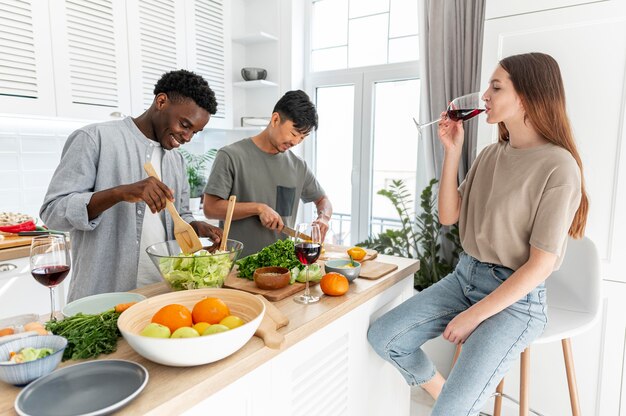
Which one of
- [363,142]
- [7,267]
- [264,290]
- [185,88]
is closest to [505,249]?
[264,290]

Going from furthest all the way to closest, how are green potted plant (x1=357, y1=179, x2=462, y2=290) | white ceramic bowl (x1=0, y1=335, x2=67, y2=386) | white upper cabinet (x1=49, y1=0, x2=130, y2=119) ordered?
green potted plant (x1=357, y1=179, x2=462, y2=290) → white upper cabinet (x1=49, y1=0, x2=130, y2=119) → white ceramic bowl (x1=0, y1=335, x2=67, y2=386)

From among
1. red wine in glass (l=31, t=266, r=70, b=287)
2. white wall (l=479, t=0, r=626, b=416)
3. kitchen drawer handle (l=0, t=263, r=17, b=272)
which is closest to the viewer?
red wine in glass (l=31, t=266, r=70, b=287)

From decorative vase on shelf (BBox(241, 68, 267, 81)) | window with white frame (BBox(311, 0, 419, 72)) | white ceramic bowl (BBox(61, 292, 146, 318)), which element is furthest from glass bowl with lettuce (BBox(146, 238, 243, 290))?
decorative vase on shelf (BBox(241, 68, 267, 81))

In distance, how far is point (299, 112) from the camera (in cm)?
202

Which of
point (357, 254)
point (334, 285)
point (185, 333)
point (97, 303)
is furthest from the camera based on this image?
point (357, 254)

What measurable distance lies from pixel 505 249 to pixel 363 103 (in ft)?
7.45

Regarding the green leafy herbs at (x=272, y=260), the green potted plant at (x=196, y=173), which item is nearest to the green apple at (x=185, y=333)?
the green leafy herbs at (x=272, y=260)

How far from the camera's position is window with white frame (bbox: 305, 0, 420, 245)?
3346mm

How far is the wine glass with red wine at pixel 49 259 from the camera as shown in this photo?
970 mm

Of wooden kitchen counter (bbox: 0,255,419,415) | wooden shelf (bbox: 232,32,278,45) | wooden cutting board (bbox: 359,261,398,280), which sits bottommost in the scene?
wooden kitchen counter (bbox: 0,255,419,415)

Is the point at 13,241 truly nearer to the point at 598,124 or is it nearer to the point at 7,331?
the point at 7,331

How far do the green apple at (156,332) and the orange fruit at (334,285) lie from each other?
21.8 inches

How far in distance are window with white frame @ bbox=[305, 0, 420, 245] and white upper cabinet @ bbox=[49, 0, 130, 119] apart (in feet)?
5.23

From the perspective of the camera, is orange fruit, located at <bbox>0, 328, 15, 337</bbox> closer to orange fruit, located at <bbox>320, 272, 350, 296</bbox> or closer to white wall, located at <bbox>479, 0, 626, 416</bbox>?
orange fruit, located at <bbox>320, 272, 350, 296</bbox>
